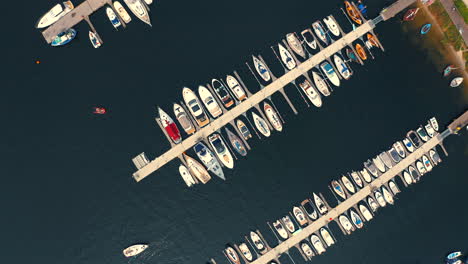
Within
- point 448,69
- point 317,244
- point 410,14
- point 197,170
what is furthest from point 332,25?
point 317,244

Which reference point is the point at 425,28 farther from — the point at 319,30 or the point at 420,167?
the point at 420,167

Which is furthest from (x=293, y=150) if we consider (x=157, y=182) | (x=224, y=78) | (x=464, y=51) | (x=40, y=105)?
(x=40, y=105)

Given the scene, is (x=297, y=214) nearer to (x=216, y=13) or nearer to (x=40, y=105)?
(x=216, y=13)

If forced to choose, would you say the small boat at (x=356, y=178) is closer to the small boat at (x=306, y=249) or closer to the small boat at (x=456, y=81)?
the small boat at (x=306, y=249)

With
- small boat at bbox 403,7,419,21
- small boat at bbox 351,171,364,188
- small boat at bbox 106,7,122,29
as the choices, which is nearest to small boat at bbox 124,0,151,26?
small boat at bbox 106,7,122,29

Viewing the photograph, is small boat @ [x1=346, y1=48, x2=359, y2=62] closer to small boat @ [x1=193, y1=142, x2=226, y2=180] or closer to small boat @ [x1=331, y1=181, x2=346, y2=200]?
small boat @ [x1=331, y1=181, x2=346, y2=200]

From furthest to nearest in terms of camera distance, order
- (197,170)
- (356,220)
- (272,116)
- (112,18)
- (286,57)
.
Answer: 1. (356,220)
2. (286,57)
3. (272,116)
4. (197,170)
5. (112,18)
